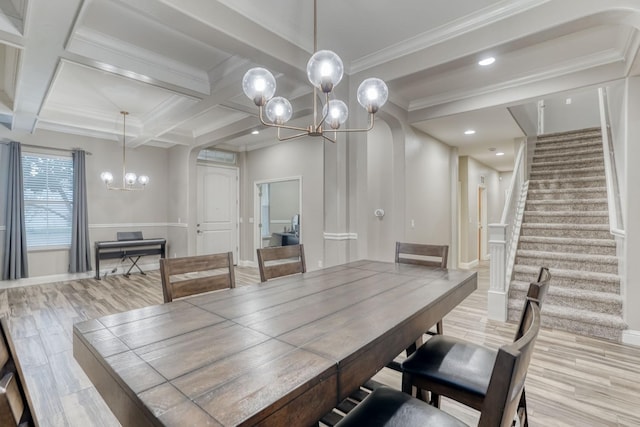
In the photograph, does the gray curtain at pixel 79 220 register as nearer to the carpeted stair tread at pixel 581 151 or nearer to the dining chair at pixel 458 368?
the dining chair at pixel 458 368

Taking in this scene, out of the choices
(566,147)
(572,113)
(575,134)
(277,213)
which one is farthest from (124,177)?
(572,113)

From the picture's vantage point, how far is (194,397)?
0.74m

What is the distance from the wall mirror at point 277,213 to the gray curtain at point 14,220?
3987 millimetres

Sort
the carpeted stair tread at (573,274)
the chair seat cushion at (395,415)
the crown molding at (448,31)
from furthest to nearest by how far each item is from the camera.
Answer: the carpeted stair tread at (573,274) < the crown molding at (448,31) < the chair seat cushion at (395,415)

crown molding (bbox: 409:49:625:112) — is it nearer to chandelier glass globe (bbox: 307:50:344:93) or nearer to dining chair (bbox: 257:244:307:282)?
chandelier glass globe (bbox: 307:50:344:93)

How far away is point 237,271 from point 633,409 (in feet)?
19.2

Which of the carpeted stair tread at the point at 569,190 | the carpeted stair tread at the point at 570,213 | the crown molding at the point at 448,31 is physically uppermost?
the crown molding at the point at 448,31

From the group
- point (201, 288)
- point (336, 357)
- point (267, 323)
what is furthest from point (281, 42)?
point (336, 357)

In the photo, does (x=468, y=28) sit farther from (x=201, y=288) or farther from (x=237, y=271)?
(x=237, y=271)

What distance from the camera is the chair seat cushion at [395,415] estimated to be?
1039mm

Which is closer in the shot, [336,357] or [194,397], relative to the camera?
[194,397]

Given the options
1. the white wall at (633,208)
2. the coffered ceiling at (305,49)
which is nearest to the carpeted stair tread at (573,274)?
the white wall at (633,208)

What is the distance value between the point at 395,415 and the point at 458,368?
48cm

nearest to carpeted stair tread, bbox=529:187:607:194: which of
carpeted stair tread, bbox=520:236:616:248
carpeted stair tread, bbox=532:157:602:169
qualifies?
carpeted stair tread, bbox=532:157:602:169
